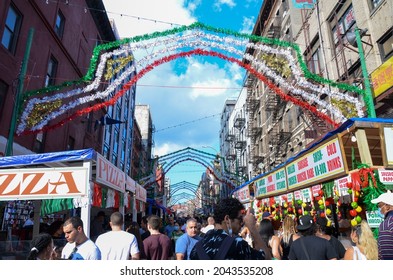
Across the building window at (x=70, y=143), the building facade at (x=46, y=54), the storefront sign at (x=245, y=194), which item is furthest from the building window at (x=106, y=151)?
the storefront sign at (x=245, y=194)

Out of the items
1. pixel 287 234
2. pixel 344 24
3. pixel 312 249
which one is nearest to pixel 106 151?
pixel 344 24

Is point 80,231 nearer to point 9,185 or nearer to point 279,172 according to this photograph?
point 9,185

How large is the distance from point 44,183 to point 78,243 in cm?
321

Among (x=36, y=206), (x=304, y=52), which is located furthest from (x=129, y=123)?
(x=36, y=206)

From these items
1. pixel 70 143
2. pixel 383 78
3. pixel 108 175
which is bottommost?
pixel 108 175

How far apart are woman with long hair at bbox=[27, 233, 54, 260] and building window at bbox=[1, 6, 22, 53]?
12.6 meters

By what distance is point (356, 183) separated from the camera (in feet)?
19.1

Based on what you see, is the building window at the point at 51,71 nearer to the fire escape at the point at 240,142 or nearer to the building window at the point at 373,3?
the building window at the point at 373,3

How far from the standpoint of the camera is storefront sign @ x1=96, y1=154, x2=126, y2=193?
24.5 ft

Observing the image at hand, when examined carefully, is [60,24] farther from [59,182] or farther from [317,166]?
[317,166]

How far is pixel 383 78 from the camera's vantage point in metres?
Answer: 12.8

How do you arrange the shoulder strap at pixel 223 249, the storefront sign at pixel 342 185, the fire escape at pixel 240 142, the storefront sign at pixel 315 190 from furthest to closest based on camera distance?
the fire escape at pixel 240 142
the storefront sign at pixel 315 190
the storefront sign at pixel 342 185
the shoulder strap at pixel 223 249

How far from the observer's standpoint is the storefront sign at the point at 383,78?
1216 centimetres

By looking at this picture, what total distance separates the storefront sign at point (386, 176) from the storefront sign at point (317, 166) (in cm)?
73
